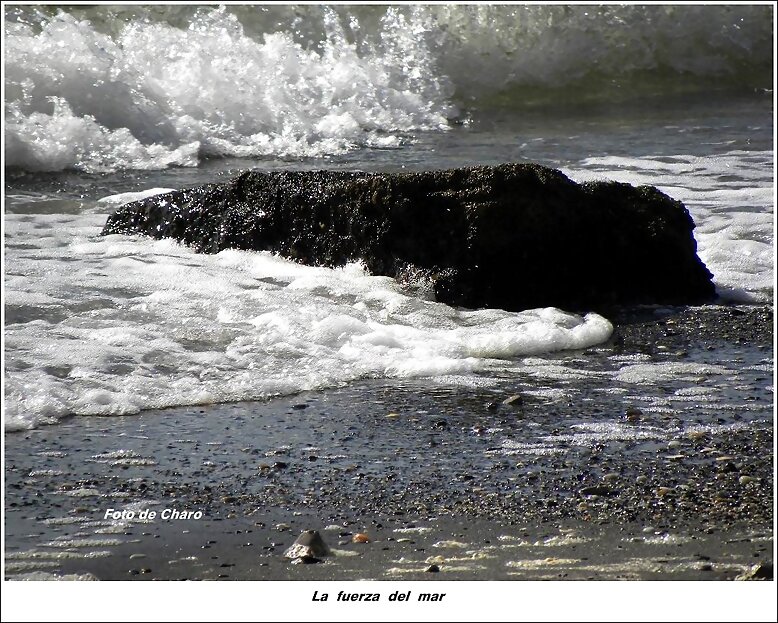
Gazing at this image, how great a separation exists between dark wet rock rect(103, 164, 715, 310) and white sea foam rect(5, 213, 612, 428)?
0.13 meters

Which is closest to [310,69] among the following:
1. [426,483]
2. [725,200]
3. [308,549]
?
[725,200]

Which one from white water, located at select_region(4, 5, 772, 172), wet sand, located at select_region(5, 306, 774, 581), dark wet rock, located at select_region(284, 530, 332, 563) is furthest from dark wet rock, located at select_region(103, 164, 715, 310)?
white water, located at select_region(4, 5, 772, 172)

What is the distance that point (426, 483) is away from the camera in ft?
9.36

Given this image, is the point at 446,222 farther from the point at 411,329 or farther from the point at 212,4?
the point at 212,4

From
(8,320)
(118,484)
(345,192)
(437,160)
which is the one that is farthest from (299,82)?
(118,484)

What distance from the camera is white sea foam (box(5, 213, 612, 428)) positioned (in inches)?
141

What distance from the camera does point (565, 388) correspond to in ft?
11.9

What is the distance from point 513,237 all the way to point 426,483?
196 centimetres

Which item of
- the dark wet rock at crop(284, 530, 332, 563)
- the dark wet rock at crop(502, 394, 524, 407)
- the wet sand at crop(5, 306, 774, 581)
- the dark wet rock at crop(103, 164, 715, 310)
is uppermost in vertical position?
the dark wet rock at crop(103, 164, 715, 310)

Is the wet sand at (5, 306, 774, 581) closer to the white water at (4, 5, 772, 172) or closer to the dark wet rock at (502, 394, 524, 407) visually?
the dark wet rock at (502, 394, 524, 407)

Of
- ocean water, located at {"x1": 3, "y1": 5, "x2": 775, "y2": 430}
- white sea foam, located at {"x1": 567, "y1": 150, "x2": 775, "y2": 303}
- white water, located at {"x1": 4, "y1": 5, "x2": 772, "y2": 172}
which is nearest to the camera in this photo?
ocean water, located at {"x1": 3, "y1": 5, "x2": 775, "y2": 430}

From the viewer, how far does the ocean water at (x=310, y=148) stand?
3.89 meters

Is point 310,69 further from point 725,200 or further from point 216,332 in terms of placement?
point 216,332

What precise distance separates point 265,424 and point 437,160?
5.22 metres
